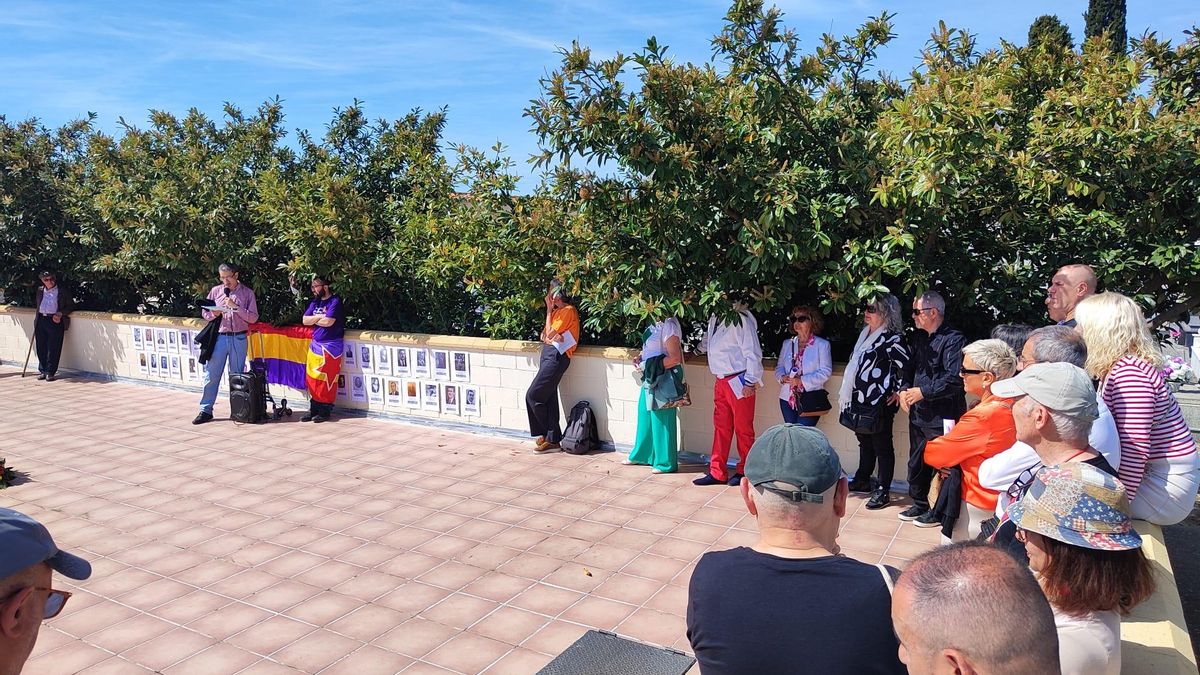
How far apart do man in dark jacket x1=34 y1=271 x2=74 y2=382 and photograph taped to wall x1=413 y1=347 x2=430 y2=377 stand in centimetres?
720

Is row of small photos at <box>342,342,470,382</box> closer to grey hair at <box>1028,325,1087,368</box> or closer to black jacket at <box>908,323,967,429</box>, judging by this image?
black jacket at <box>908,323,967,429</box>

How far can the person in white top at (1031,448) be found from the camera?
332cm

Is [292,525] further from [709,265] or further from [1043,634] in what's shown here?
[1043,634]

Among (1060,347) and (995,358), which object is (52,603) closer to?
(1060,347)

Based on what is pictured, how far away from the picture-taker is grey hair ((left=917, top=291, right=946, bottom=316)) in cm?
591

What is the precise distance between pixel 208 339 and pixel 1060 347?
371 inches

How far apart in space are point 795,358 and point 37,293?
12836mm

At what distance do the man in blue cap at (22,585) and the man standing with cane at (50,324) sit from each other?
1305 cm

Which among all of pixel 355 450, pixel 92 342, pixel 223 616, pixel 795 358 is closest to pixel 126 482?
pixel 355 450

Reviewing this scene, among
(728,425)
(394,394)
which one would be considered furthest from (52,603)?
(394,394)

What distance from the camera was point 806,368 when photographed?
671 cm

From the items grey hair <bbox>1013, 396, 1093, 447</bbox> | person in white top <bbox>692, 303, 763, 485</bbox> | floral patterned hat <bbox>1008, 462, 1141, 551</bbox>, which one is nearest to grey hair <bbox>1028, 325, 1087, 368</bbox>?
grey hair <bbox>1013, 396, 1093, 447</bbox>

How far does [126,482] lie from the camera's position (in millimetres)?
7223

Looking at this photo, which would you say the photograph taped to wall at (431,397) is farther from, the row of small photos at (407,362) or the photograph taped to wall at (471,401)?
the photograph taped to wall at (471,401)
